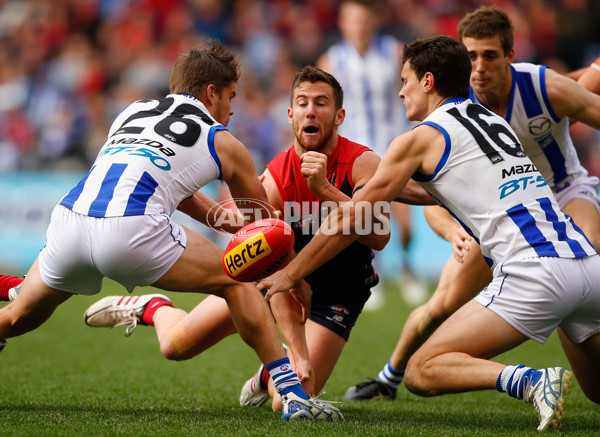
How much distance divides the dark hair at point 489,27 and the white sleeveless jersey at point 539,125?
0.20 meters

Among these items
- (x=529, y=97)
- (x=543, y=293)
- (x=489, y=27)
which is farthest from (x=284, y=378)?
(x=489, y=27)

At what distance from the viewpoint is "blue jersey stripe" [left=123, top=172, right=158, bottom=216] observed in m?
3.78

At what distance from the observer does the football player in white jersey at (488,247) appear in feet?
12.2

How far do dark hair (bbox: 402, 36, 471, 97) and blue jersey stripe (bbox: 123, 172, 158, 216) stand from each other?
1582 millimetres

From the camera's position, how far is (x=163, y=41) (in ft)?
50.7

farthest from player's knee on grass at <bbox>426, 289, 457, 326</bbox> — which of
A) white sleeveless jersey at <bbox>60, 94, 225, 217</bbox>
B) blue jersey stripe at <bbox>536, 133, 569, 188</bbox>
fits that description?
white sleeveless jersey at <bbox>60, 94, 225, 217</bbox>

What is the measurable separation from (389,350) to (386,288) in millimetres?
4705

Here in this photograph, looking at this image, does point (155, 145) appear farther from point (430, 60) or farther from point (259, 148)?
point (259, 148)

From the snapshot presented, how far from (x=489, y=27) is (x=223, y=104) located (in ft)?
6.22

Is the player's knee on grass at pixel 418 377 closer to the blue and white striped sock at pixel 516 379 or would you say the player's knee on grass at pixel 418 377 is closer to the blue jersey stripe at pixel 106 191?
the blue and white striped sock at pixel 516 379

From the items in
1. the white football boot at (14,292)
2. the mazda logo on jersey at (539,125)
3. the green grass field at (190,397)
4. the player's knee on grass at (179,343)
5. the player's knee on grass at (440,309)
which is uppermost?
the mazda logo on jersey at (539,125)

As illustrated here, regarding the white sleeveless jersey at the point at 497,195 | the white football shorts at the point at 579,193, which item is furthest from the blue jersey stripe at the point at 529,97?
the white sleeveless jersey at the point at 497,195

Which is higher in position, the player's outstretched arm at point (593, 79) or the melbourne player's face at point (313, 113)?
the player's outstretched arm at point (593, 79)

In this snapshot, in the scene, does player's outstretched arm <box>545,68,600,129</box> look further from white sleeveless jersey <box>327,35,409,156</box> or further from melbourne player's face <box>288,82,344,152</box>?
white sleeveless jersey <box>327,35,409,156</box>
